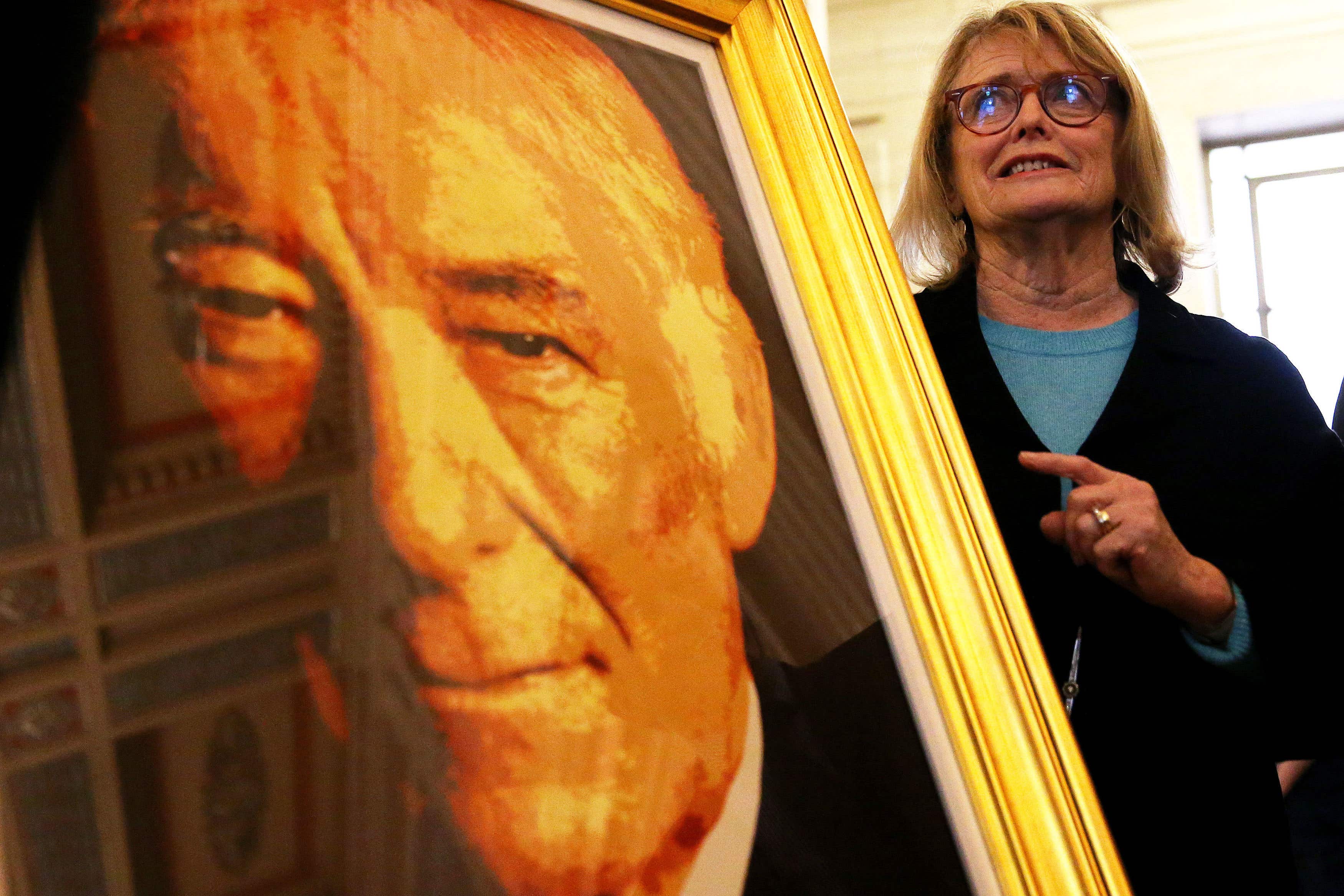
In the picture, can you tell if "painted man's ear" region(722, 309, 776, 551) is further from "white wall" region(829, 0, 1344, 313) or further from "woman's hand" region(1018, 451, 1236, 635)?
"white wall" region(829, 0, 1344, 313)

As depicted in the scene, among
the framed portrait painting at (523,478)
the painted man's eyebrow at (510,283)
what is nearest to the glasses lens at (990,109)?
the framed portrait painting at (523,478)

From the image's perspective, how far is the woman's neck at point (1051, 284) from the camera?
1.04 m

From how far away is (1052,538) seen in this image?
0.81 metres

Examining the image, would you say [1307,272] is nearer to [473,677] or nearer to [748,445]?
[748,445]

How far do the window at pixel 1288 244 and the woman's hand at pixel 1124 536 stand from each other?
250 cm

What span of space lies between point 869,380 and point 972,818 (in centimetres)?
23

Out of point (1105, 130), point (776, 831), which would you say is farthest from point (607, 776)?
point (1105, 130)

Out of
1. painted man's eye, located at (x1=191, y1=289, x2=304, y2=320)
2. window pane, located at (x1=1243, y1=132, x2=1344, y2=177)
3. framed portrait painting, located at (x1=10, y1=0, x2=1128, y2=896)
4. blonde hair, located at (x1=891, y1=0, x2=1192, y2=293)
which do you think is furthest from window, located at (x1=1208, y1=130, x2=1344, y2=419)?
painted man's eye, located at (x1=191, y1=289, x2=304, y2=320)

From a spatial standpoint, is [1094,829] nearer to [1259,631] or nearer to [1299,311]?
[1259,631]

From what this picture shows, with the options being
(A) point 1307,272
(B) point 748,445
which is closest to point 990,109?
(B) point 748,445

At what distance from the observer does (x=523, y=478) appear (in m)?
0.51

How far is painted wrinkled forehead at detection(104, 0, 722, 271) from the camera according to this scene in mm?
453

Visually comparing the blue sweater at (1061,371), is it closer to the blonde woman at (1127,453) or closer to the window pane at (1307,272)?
the blonde woman at (1127,453)

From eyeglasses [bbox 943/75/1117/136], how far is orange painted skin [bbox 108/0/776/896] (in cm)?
50
